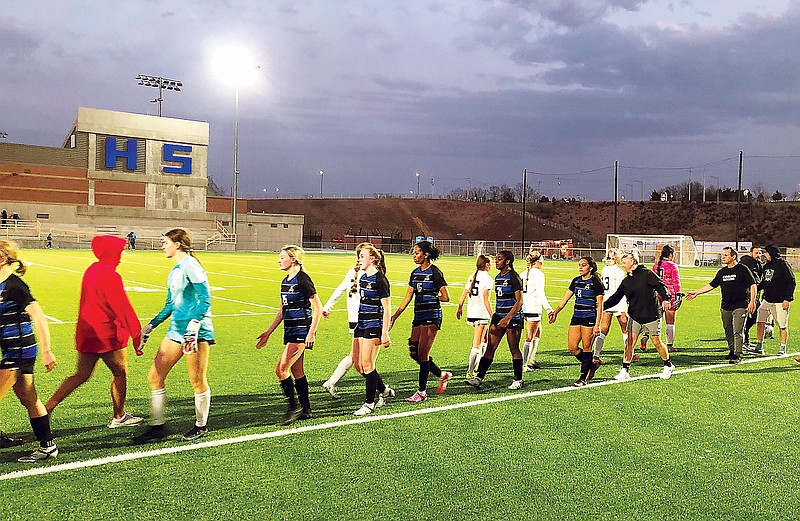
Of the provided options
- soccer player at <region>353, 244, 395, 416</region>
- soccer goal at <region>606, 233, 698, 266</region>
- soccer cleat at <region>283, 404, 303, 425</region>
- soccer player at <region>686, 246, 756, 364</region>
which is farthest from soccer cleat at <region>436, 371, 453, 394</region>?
soccer goal at <region>606, 233, 698, 266</region>

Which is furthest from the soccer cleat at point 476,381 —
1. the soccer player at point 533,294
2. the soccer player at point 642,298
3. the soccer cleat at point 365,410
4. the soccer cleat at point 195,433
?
the soccer cleat at point 195,433

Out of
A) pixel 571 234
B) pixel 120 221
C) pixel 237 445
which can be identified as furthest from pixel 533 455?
pixel 571 234

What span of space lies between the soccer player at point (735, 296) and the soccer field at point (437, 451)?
0.69 metres

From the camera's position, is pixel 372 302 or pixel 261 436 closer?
pixel 261 436

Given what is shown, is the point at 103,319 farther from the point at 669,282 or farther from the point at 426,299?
the point at 669,282

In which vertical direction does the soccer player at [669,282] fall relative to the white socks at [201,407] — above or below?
above

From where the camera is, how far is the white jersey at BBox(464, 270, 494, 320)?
9.12 meters

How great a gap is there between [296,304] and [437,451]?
2.00 m

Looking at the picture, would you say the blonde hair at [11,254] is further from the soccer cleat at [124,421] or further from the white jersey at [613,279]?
the white jersey at [613,279]

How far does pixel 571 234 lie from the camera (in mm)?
133625

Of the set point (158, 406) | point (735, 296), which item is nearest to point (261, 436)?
point (158, 406)

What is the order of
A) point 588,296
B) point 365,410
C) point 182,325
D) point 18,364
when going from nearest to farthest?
point 18,364 < point 182,325 < point 365,410 < point 588,296

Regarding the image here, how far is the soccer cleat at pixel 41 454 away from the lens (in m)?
6.01

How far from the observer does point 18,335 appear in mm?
5828
